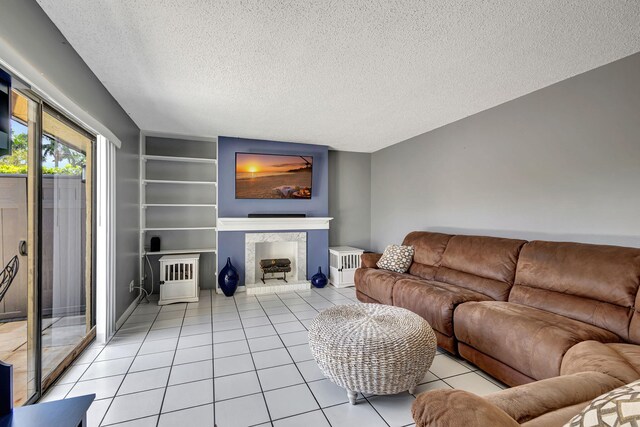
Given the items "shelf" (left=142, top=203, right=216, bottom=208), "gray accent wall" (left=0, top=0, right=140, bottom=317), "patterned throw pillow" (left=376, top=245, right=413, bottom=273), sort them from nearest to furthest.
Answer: "gray accent wall" (left=0, top=0, right=140, bottom=317) → "patterned throw pillow" (left=376, top=245, right=413, bottom=273) → "shelf" (left=142, top=203, right=216, bottom=208)

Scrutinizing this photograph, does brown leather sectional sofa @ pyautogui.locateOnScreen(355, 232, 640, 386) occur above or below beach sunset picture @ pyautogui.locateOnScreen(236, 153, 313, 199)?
below

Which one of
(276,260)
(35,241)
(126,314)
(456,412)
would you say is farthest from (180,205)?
(456,412)

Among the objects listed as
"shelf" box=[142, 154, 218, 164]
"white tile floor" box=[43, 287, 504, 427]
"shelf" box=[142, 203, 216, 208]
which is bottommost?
"white tile floor" box=[43, 287, 504, 427]

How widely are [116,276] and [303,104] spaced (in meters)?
2.58

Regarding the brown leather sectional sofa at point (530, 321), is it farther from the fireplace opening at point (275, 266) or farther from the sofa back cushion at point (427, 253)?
the fireplace opening at point (275, 266)

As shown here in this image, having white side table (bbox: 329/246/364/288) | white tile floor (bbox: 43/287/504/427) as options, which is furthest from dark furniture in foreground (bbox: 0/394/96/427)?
white side table (bbox: 329/246/364/288)

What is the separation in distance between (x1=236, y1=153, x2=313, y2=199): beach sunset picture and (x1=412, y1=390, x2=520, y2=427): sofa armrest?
3.79 m

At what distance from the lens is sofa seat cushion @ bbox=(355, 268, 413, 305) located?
119 inches

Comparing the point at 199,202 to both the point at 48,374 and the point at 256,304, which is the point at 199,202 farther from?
the point at 48,374

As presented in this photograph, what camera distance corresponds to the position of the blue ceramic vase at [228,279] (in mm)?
3975

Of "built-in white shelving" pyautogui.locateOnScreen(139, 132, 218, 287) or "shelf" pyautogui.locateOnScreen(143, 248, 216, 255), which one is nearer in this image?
"shelf" pyautogui.locateOnScreen(143, 248, 216, 255)

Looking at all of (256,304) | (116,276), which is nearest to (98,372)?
(116,276)

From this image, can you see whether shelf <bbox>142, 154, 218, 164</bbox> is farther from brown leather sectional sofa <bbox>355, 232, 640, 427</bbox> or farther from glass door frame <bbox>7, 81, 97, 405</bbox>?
brown leather sectional sofa <bbox>355, 232, 640, 427</bbox>

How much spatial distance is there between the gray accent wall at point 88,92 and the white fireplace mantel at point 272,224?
3.81ft
